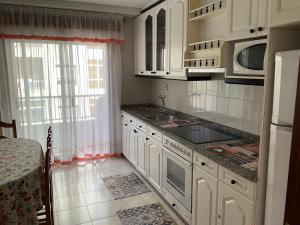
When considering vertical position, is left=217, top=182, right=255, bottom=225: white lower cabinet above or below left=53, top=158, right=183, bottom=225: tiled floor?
above

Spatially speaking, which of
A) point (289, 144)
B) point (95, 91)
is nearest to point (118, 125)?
point (95, 91)

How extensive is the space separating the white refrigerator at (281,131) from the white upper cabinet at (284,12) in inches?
6.4

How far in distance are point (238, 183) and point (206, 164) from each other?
1.16 feet

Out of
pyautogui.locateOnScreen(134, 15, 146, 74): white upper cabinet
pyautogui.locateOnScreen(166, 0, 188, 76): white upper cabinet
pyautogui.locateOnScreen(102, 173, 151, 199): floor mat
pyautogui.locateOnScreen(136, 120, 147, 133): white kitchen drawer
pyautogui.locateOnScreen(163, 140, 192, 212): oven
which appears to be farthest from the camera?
pyautogui.locateOnScreen(134, 15, 146, 74): white upper cabinet

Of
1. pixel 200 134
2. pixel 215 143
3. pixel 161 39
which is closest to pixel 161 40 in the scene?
pixel 161 39

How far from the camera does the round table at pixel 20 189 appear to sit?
1.64m

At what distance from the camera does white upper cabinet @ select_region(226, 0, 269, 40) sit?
64.4 inches

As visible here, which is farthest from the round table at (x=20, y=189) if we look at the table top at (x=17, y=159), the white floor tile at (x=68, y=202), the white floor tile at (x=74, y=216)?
the white floor tile at (x=68, y=202)

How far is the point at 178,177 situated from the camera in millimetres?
2451

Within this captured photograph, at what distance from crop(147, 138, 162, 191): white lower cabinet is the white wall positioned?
4.92 feet

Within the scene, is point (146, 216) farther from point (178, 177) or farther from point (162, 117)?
point (162, 117)

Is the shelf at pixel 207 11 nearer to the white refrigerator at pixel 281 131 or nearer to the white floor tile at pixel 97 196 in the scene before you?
the white refrigerator at pixel 281 131

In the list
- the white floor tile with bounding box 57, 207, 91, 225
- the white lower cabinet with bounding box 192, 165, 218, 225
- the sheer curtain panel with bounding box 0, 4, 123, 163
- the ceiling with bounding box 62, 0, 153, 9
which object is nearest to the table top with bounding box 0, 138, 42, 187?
the white floor tile with bounding box 57, 207, 91, 225

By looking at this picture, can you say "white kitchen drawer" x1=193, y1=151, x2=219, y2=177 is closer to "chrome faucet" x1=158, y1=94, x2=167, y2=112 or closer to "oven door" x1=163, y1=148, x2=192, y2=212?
"oven door" x1=163, y1=148, x2=192, y2=212
